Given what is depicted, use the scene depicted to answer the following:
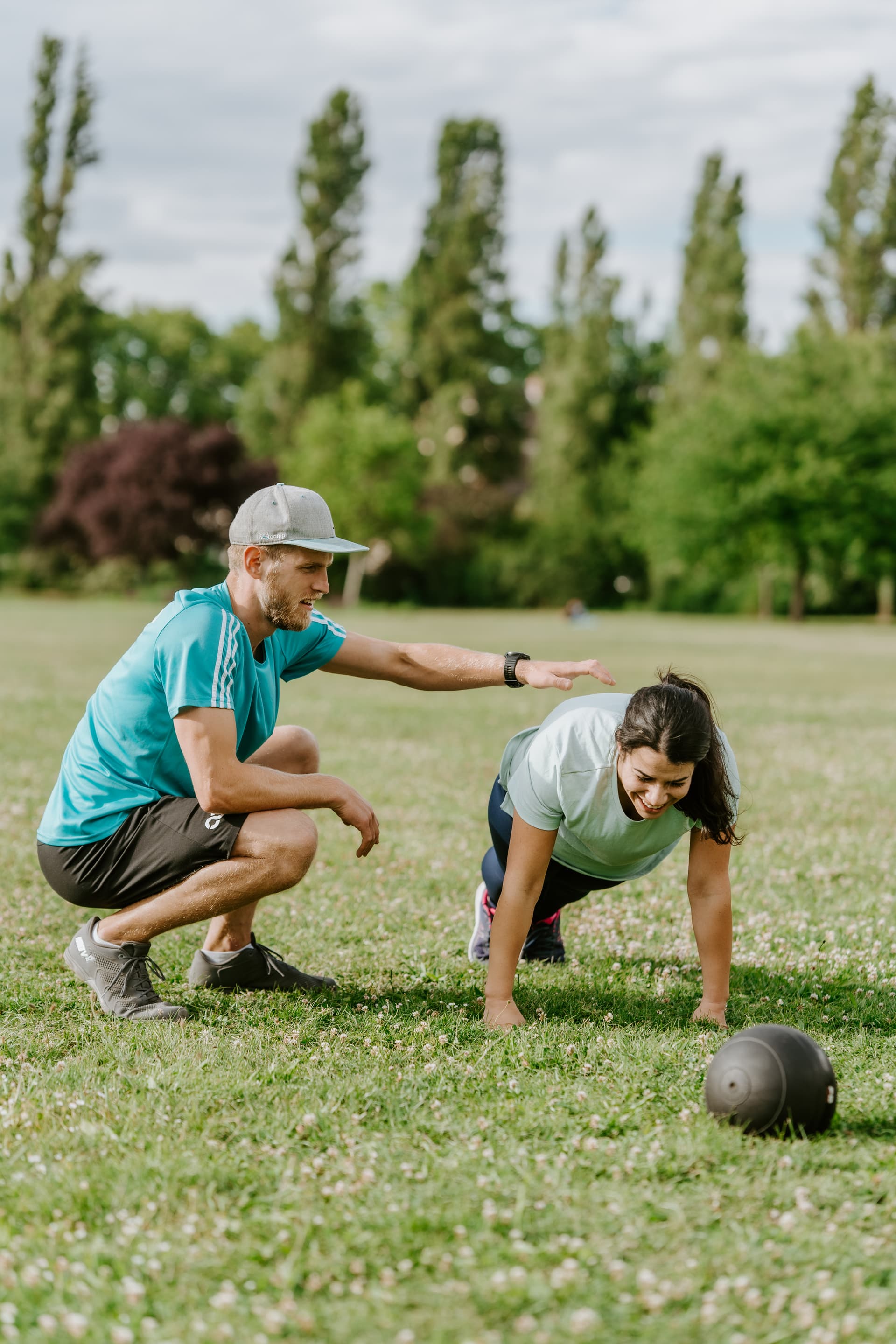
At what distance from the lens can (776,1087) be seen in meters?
4.14

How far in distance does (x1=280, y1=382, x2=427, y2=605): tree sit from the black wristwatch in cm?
5496

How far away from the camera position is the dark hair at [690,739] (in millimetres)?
4734

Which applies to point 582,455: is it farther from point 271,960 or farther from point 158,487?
point 271,960

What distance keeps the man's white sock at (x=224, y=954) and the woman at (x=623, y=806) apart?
1264 mm

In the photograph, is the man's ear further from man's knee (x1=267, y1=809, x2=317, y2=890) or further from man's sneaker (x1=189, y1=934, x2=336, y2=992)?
man's sneaker (x1=189, y1=934, x2=336, y2=992)

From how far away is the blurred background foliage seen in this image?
5869 cm

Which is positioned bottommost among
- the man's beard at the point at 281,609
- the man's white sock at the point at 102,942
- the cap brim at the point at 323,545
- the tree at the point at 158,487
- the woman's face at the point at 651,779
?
the man's white sock at the point at 102,942

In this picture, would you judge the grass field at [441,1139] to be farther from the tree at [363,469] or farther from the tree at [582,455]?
the tree at [582,455]

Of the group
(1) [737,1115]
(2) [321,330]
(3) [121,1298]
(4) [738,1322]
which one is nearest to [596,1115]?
(1) [737,1115]

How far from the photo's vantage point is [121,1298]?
317 cm

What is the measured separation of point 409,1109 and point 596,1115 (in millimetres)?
681

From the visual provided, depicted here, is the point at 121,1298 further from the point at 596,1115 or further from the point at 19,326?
the point at 19,326

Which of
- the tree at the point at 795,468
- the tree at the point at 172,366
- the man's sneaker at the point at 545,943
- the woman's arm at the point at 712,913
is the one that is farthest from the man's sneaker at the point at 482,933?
the tree at the point at 172,366

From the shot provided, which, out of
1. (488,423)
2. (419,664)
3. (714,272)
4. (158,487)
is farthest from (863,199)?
(419,664)
